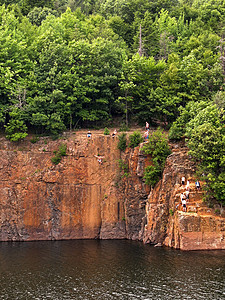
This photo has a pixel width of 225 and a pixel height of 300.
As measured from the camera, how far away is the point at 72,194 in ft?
204

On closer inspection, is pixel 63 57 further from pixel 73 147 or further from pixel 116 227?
pixel 116 227

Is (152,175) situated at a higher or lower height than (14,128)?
lower

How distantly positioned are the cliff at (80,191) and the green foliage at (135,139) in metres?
0.99

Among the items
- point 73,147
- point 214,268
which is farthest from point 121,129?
point 214,268

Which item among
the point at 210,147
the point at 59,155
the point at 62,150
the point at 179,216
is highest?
the point at 62,150

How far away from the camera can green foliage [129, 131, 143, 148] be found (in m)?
63.0

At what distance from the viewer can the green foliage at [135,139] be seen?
63000mm

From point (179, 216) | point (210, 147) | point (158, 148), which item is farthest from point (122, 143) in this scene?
point (179, 216)

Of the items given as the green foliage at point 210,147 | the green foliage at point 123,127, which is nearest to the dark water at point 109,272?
the green foliage at point 210,147

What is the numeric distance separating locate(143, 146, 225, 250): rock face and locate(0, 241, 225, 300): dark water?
179cm

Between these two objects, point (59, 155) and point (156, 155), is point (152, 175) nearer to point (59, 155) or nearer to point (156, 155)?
point (156, 155)

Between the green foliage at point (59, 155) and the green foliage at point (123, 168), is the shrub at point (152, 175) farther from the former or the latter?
the green foliage at point (59, 155)

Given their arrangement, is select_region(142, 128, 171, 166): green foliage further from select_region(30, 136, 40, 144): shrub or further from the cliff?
select_region(30, 136, 40, 144): shrub

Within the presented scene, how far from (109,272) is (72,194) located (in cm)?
1961
